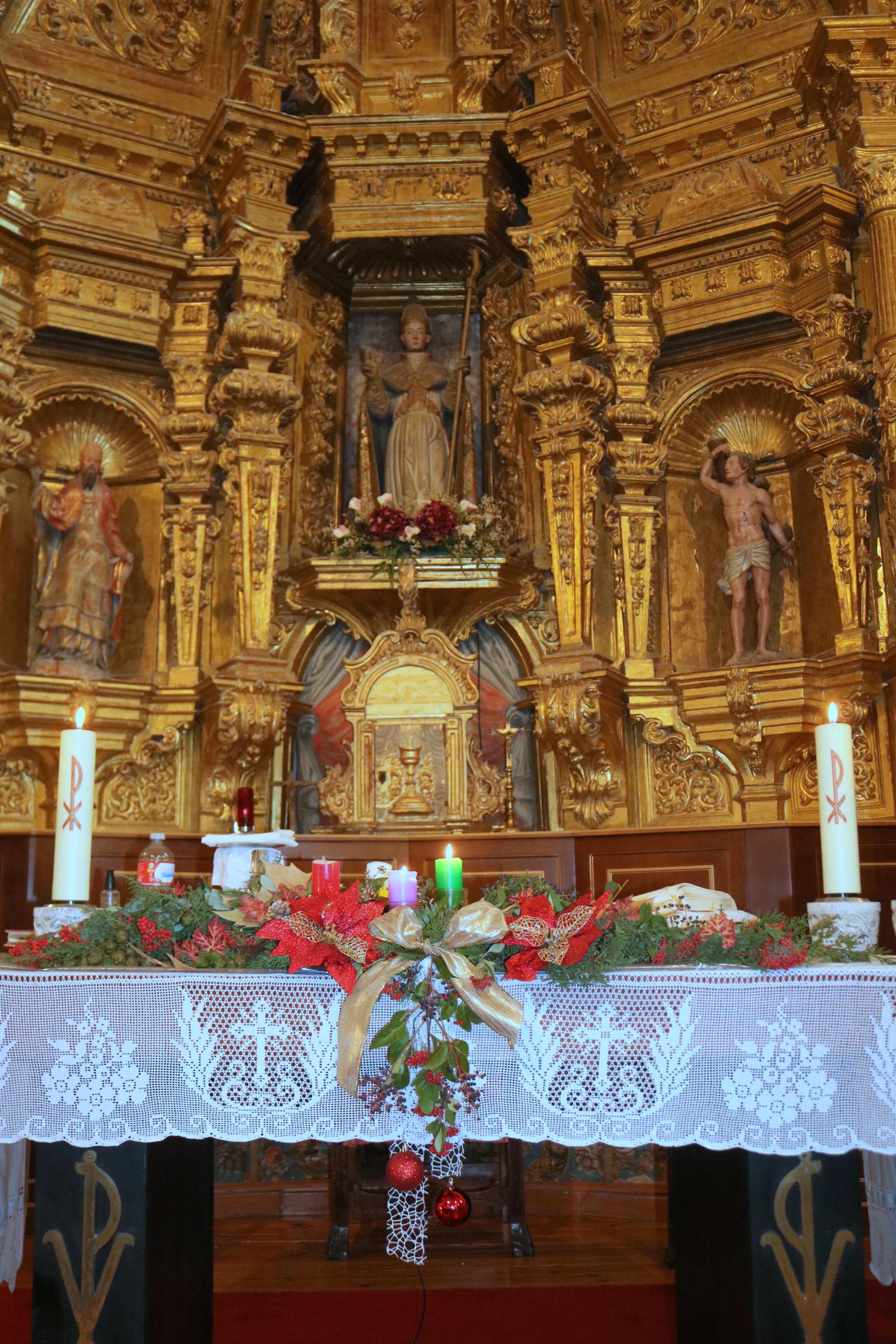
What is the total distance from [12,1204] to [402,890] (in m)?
1.41

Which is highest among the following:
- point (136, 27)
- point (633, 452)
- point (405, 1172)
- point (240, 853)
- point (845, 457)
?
point (136, 27)

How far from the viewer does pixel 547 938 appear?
9.19ft

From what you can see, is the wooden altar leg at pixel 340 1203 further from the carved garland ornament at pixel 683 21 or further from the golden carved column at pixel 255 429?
the carved garland ornament at pixel 683 21

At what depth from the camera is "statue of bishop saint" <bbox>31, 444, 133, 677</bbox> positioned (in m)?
7.69

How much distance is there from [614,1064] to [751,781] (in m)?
4.73

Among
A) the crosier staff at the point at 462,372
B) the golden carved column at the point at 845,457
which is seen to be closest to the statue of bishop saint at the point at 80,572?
the crosier staff at the point at 462,372

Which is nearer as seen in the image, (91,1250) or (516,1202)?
(91,1250)

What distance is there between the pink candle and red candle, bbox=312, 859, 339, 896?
5.1 inches

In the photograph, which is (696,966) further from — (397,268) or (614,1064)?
(397,268)

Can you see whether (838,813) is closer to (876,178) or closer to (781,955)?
(781,955)

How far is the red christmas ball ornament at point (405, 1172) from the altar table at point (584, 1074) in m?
0.16

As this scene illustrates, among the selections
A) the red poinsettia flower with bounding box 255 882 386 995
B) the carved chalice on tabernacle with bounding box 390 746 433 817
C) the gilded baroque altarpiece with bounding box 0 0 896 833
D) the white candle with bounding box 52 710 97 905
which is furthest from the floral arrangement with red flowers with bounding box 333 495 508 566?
the red poinsettia flower with bounding box 255 882 386 995

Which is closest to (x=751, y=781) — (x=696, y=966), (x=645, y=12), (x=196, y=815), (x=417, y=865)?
(x=417, y=865)

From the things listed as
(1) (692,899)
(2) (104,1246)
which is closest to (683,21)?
(1) (692,899)
